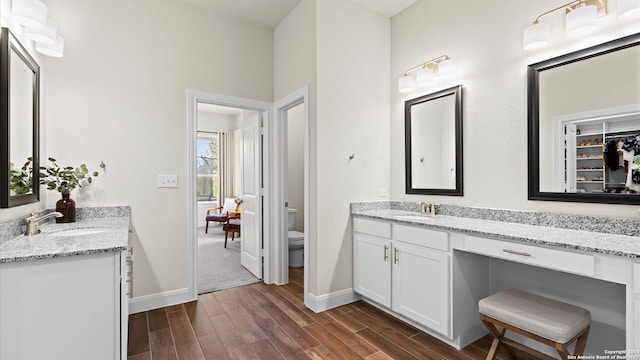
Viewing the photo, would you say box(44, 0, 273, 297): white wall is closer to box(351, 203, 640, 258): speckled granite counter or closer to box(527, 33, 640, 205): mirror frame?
box(351, 203, 640, 258): speckled granite counter

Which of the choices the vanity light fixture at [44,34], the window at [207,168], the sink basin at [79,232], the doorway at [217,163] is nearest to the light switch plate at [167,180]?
the sink basin at [79,232]

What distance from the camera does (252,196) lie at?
3.72 meters

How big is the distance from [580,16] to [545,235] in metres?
1.26

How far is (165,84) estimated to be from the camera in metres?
2.88

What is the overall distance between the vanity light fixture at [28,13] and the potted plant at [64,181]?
97 cm

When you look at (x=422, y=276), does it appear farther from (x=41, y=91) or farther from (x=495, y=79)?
(x=41, y=91)

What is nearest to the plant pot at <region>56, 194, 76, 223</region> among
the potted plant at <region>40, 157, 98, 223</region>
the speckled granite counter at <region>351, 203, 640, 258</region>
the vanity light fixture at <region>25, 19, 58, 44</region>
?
the potted plant at <region>40, 157, 98, 223</region>

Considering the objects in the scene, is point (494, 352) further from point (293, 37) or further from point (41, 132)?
point (41, 132)

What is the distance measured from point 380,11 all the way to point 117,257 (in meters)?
3.03

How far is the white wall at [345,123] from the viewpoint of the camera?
277 centimetres

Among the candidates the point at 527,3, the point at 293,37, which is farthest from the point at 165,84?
the point at 527,3

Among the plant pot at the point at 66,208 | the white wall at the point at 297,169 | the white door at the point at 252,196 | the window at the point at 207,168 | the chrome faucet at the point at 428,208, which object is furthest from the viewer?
the window at the point at 207,168

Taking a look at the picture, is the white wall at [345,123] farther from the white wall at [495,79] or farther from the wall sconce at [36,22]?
the wall sconce at [36,22]

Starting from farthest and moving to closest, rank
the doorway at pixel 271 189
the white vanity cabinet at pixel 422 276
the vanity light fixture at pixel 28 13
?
the doorway at pixel 271 189 → the white vanity cabinet at pixel 422 276 → the vanity light fixture at pixel 28 13
